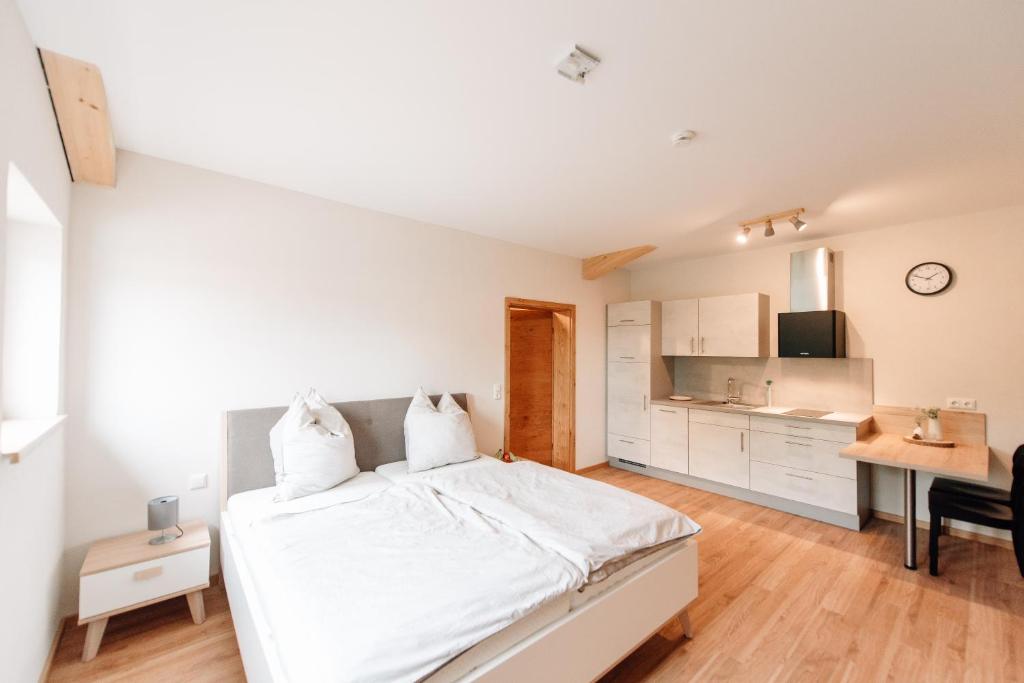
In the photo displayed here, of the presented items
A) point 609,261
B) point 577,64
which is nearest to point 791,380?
point 609,261

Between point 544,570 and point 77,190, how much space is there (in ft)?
10.0

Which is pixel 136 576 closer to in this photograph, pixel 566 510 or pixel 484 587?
pixel 484 587

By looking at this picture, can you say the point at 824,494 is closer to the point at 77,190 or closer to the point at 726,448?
the point at 726,448

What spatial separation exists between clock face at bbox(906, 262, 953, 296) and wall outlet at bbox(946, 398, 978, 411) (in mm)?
898

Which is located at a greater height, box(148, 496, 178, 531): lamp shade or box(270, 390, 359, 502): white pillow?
box(270, 390, 359, 502): white pillow

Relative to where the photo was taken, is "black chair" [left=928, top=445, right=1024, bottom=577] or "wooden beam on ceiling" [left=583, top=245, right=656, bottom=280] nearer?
"black chair" [left=928, top=445, right=1024, bottom=577]

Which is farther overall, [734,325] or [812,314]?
[734,325]

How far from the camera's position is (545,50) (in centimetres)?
156

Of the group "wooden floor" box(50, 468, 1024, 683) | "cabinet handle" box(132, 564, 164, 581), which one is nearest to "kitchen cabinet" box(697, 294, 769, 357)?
"wooden floor" box(50, 468, 1024, 683)

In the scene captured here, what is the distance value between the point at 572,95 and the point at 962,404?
4.05 meters

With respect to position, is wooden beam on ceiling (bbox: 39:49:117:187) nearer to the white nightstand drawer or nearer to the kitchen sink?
the white nightstand drawer

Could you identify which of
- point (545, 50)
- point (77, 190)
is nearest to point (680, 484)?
point (545, 50)

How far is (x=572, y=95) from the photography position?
1829mm

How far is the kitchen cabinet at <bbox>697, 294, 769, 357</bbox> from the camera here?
13.9 feet
